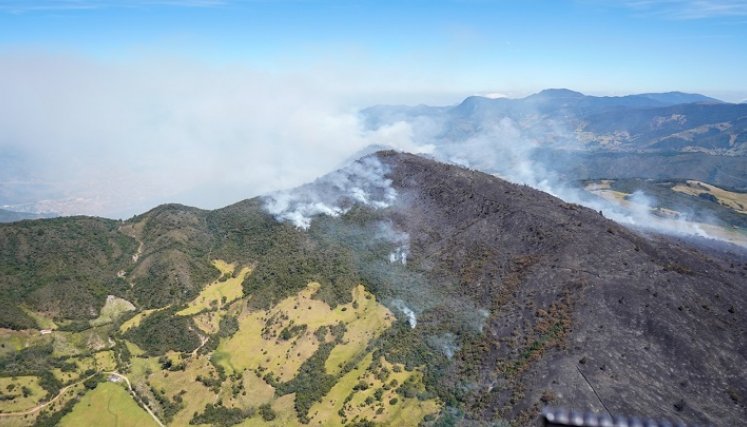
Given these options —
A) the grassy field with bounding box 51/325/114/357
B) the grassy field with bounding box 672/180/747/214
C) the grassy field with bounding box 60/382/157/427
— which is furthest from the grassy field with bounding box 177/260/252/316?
the grassy field with bounding box 672/180/747/214

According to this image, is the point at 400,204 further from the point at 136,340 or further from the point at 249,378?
the point at 136,340

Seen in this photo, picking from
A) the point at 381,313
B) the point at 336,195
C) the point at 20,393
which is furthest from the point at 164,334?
the point at 336,195

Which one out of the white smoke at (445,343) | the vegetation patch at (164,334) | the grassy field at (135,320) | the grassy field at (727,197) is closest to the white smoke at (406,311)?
the white smoke at (445,343)

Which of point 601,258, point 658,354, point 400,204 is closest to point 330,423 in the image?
point 658,354

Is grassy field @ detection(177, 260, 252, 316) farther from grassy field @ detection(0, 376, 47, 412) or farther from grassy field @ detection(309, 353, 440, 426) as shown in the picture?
grassy field @ detection(309, 353, 440, 426)

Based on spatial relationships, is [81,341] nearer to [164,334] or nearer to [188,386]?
[164,334]

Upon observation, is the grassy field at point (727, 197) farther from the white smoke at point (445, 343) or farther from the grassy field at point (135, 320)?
the grassy field at point (135, 320)
